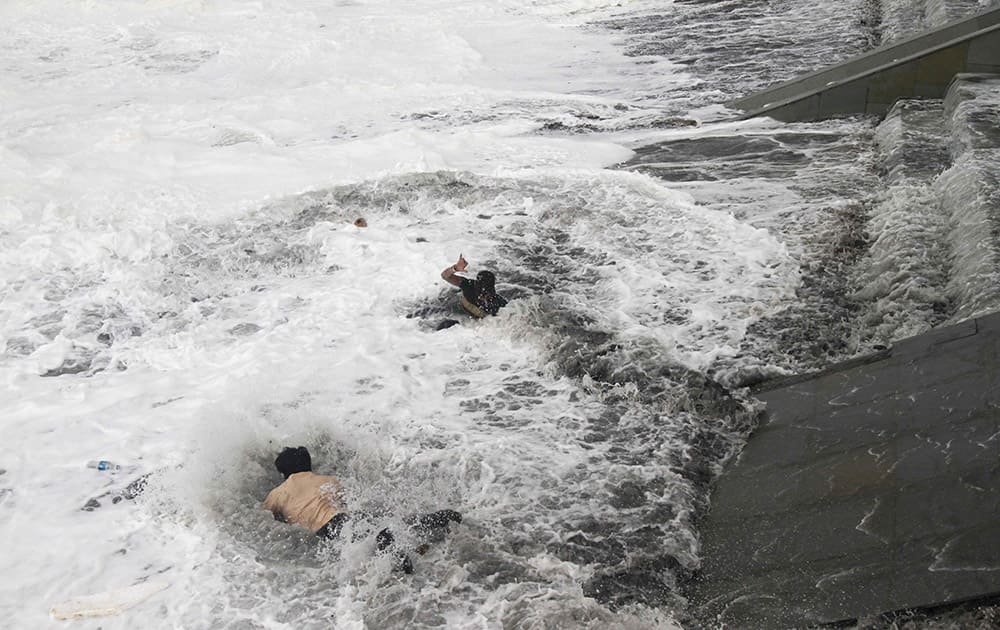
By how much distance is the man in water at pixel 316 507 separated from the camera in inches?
214

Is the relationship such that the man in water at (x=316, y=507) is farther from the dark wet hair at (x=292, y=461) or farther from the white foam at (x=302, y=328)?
the white foam at (x=302, y=328)

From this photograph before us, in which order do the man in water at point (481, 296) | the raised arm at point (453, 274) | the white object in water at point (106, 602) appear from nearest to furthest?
1. the white object in water at point (106, 602)
2. the man in water at point (481, 296)
3. the raised arm at point (453, 274)

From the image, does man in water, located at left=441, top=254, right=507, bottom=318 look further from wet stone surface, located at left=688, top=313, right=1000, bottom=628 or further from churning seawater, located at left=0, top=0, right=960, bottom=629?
wet stone surface, located at left=688, top=313, right=1000, bottom=628

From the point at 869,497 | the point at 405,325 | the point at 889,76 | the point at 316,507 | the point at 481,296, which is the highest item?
the point at 889,76

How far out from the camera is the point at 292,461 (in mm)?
5863

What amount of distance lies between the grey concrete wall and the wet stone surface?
6.43m

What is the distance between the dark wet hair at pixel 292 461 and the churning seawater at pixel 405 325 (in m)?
0.30

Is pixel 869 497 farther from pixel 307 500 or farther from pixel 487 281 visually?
pixel 487 281

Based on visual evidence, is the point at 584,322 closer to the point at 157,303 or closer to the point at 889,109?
the point at 157,303

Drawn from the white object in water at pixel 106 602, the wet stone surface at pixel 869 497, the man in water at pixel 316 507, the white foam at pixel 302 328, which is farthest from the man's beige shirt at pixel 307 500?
the wet stone surface at pixel 869 497

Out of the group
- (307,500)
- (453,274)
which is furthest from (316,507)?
(453,274)

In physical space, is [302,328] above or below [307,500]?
above

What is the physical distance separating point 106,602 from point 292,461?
1428mm

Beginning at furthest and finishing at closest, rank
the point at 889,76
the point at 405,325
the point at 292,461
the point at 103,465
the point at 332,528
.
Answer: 1. the point at 889,76
2. the point at 405,325
3. the point at 103,465
4. the point at 292,461
5. the point at 332,528
